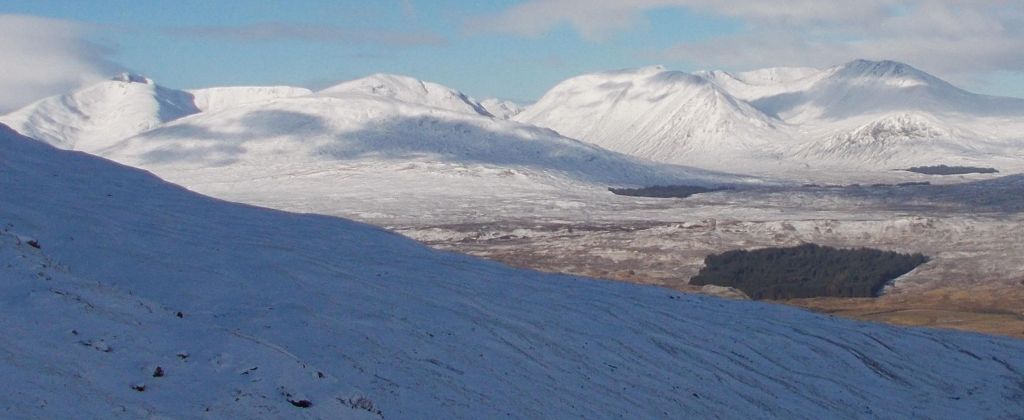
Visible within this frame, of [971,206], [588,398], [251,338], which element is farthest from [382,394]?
[971,206]

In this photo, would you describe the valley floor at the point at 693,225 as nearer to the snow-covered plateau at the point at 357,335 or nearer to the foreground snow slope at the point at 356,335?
the snow-covered plateau at the point at 357,335

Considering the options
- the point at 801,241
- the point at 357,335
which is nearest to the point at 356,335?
the point at 357,335

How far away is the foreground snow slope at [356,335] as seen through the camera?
17.8 meters

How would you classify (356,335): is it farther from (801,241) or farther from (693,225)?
(693,225)

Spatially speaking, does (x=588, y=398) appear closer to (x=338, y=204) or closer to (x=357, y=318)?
(x=357, y=318)

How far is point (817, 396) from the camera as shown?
29812 mm

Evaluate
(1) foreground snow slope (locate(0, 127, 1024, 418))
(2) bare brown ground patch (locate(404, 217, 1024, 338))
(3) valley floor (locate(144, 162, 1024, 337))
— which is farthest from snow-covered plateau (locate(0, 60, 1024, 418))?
(3) valley floor (locate(144, 162, 1024, 337))

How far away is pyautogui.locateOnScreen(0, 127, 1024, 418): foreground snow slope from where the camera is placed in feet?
58.5

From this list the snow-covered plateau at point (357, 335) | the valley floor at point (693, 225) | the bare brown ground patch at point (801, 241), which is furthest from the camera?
the valley floor at point (693, 225)

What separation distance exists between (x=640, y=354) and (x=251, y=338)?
11.9m

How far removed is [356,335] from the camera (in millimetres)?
22734

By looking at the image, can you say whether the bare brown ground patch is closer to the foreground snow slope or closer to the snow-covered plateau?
the snow-covered plateau

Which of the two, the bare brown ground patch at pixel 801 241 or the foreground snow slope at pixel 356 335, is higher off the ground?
the foreground snow slope at pixel 356 335

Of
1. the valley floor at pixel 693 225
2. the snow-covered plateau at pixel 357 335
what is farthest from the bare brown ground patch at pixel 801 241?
the snow-covered plateau at pixel 357 335
